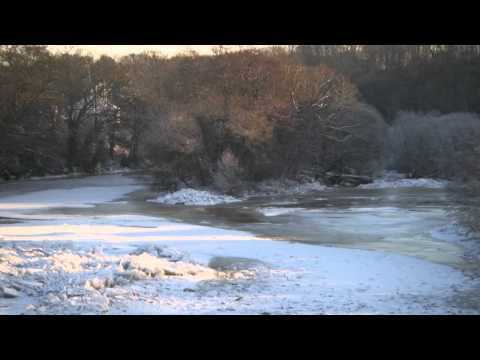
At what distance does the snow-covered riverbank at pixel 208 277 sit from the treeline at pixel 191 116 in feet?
54.2

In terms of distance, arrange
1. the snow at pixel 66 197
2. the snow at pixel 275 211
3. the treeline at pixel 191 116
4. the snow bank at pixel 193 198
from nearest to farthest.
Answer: the snow at pixel 275 211
the snow at pixel 66 197
the snow bank at pixel 193 198
the treeline at pixel 191 116

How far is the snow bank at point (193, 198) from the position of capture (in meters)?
29.4

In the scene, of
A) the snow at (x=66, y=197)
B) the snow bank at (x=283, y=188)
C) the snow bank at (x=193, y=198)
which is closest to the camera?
the snow at (x=66, y=197)

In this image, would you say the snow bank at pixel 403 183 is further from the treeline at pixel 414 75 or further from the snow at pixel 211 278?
the snow at pixel 211 278

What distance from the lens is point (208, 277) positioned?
1238 cm

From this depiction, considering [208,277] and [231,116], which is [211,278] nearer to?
[208,277]

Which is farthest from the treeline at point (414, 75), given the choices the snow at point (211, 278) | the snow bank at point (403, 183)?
the snow at point (211, 278)

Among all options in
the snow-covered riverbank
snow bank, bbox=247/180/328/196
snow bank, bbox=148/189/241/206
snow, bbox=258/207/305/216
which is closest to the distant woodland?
snow bank, bbox=247/180/328/196

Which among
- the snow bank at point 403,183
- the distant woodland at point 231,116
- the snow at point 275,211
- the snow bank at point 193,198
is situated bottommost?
the snow bank at point 403,183

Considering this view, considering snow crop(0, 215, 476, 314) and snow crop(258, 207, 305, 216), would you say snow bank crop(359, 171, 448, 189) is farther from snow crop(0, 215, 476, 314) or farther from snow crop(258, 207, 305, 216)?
snow crop(0, 215, 476, 314)

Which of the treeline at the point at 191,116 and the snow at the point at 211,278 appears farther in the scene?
the treeline at the point at 191,116

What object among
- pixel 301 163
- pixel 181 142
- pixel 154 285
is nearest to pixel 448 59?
pixel 301 163

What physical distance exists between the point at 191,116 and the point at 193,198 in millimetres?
6079

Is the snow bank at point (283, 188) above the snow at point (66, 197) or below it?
below
